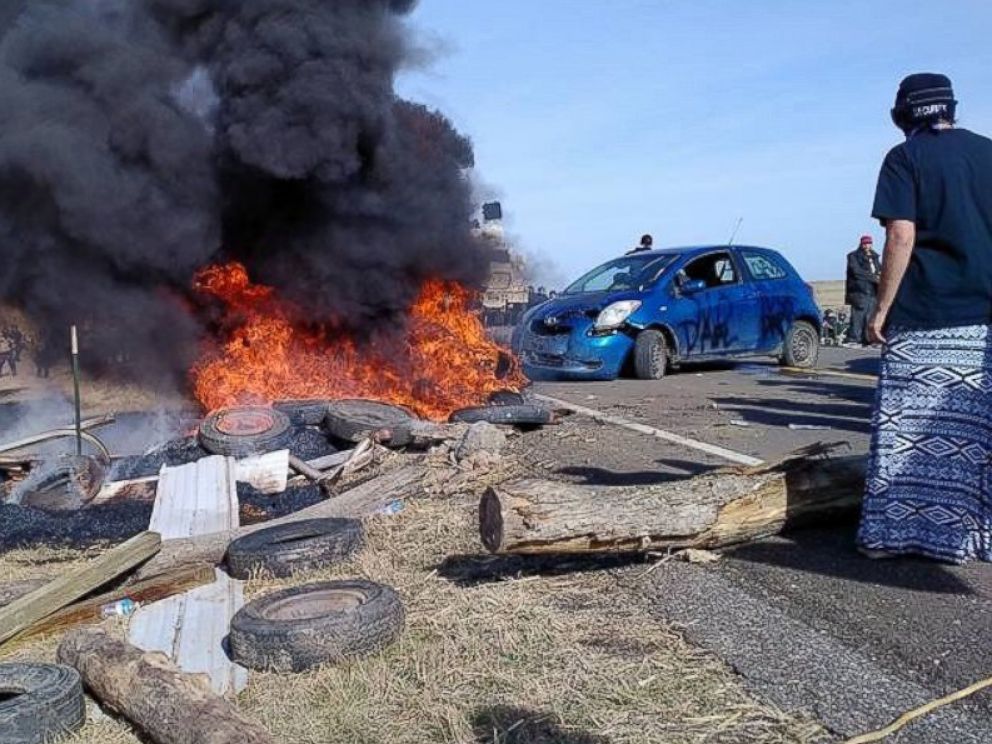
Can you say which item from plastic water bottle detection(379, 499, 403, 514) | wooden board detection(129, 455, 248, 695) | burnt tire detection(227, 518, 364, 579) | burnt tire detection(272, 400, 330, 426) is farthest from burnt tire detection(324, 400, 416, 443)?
burnt tire detection(227, 518, 364, 579)

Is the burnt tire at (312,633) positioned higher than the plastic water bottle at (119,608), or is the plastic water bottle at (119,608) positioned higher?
the burnt tire at (312,633)

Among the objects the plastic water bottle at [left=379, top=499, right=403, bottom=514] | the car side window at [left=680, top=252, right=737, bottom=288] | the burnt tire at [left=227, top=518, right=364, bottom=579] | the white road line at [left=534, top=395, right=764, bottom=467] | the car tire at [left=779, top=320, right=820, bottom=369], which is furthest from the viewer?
the car tire at [left=779, top=320, right=820, bottom=369]

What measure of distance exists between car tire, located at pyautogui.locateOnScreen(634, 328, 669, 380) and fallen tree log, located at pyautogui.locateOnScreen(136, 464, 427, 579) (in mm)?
6927

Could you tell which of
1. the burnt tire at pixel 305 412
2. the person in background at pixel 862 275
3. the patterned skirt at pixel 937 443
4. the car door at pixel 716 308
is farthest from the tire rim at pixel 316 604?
the person in background at pixel 862 275

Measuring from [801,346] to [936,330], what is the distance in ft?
37.0

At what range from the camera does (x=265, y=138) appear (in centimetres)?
1216

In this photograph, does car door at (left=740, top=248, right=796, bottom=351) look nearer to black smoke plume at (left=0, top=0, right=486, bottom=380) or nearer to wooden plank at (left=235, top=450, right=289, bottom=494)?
black smoke plume at (left=0, top=0, right=486, bottom=380)

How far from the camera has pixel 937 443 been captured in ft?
14.8

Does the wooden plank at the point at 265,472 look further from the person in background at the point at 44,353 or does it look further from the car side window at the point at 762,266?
the car side window at the point at 762,266

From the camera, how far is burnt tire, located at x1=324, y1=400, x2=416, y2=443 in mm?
9047

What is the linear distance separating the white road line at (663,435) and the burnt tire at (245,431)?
3.34m

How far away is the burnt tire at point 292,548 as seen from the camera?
550cm

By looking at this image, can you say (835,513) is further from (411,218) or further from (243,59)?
(243,59)

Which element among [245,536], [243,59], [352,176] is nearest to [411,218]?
[352,176]
